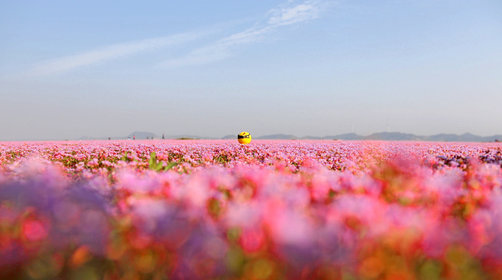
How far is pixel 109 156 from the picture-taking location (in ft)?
36.9

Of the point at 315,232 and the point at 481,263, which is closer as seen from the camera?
the point at 315,232

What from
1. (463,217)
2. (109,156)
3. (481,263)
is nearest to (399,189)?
(463,217)

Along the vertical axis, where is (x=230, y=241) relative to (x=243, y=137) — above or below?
below

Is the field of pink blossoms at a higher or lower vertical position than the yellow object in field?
lower

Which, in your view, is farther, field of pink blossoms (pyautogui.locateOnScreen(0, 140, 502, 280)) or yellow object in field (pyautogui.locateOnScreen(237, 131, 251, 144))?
yellow object in field (pyautogui.locateOnScreen(237, 131, 251, 144))

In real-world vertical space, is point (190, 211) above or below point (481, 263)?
above

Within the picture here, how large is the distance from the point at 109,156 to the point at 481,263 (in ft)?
36.4

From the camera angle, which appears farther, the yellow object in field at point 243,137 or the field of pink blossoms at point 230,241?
the yellow object in field at point 243,137

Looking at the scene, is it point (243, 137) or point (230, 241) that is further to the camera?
point (243, 137)

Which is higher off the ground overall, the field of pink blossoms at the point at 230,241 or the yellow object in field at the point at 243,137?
the yellow object in field at the point at 243,137

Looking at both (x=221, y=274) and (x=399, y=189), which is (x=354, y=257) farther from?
(x=399, y=189)

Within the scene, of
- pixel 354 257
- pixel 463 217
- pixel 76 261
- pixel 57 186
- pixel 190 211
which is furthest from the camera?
pixel 463 217

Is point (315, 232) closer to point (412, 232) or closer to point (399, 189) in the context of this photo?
point (412, 232)

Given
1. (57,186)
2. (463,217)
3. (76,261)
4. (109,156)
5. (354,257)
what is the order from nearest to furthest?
(354,257) < (76,261) < (57,186) < (463,217) < (109,156)
